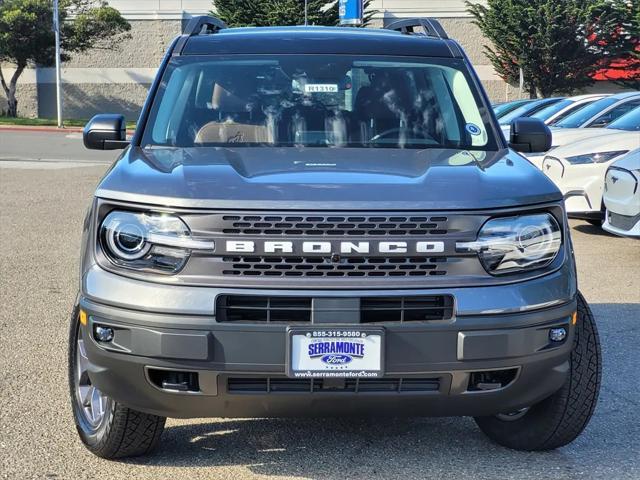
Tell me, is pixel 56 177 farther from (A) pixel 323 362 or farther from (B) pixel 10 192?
(A) pixel 323 362

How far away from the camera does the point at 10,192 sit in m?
13.2

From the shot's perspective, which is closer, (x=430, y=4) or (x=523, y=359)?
(x=523, y=359)

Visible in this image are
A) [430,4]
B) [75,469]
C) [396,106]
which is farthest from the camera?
[430,4]

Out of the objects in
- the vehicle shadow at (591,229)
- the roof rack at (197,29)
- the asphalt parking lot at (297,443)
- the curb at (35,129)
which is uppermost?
the roof rack at (197,29)

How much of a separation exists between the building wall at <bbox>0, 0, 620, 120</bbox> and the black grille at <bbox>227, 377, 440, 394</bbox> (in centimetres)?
4391

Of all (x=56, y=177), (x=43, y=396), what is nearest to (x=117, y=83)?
(x=56, y=177)

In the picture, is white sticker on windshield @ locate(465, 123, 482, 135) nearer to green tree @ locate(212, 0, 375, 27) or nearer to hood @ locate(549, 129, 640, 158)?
hood @ locate(549, 129, 640, 158)

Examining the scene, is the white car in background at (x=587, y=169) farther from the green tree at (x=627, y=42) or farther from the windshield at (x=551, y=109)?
the green tree at (x=627, y=42)

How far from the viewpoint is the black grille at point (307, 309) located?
124 inches

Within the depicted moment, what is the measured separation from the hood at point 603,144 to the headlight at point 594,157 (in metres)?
0.05

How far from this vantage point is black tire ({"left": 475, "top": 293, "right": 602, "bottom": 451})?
367 centimetres

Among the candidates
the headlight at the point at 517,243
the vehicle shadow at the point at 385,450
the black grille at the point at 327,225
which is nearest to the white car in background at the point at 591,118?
the vehicle shadow at the point at 385,450

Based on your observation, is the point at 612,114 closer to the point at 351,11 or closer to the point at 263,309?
the point at 351,11

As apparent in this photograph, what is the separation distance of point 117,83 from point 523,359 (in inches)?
1790
